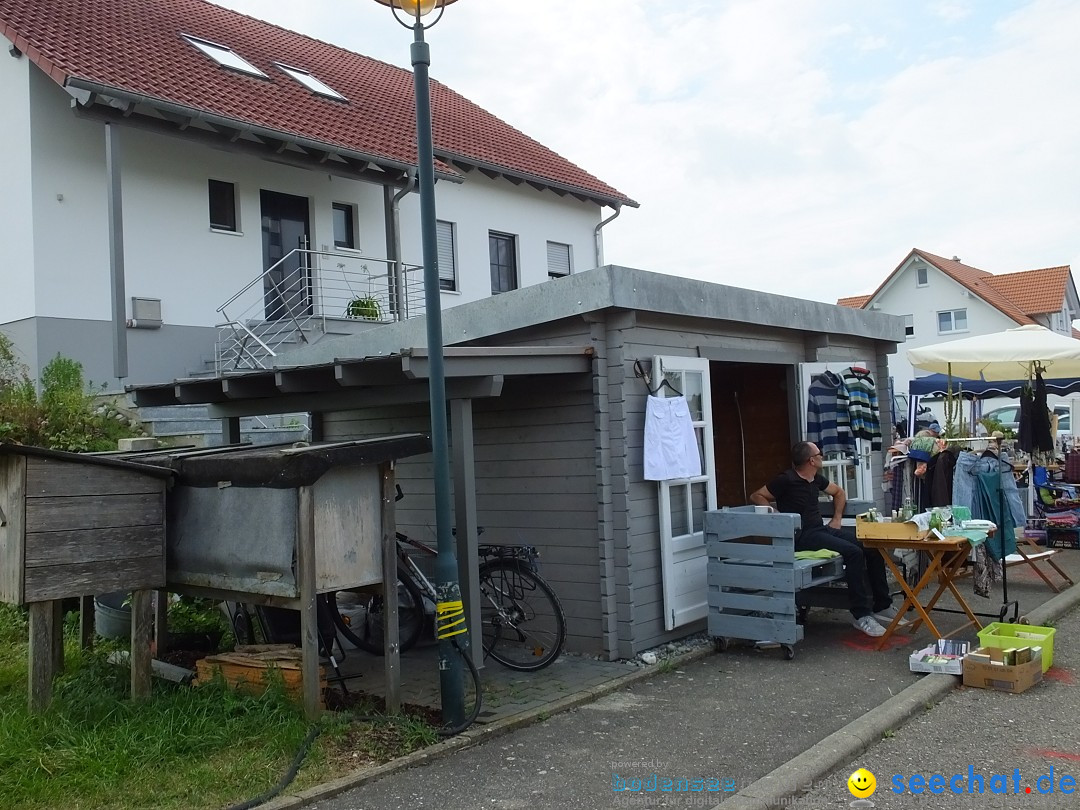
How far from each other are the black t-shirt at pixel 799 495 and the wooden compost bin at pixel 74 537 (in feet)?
15.6

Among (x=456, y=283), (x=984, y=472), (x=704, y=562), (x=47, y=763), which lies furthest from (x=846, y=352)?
(x=456, y=283)

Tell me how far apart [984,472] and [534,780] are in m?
5.62

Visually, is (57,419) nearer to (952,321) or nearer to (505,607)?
(505,607)

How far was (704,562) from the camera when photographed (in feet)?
25.4

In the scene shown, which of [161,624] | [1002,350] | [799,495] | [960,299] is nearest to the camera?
[161,624]

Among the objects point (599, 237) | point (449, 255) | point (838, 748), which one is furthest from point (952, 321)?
point (838, 748)

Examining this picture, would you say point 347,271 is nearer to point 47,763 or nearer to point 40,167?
point 40,167

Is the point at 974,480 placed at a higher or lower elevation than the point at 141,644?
higher

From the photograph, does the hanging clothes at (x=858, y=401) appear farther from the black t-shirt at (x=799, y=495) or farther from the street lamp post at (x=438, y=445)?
the street lamp post at (x=438, y=445)

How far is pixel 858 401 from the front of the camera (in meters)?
9.31

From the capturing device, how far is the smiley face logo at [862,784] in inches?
173

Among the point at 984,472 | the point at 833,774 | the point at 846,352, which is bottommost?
the point at 833,774

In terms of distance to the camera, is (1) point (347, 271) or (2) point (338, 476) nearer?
(2) point (338, 476)

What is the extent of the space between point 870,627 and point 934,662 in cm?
109
